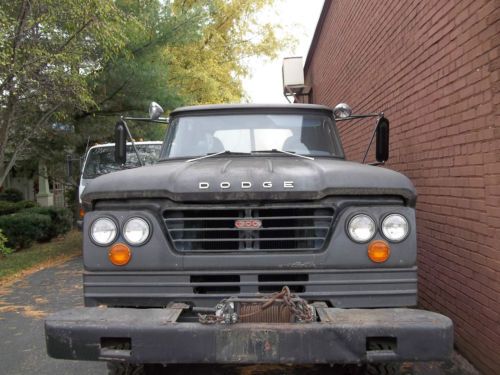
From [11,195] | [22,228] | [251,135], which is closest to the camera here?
[251,135]

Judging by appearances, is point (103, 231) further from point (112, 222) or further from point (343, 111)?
point (343, 111)

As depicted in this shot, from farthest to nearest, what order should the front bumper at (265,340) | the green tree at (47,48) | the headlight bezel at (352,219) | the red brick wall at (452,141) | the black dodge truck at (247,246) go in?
the green tree at (47,48)
the red brick wall at (452,141)
the headlight bezel at (352,219)
the black dodge truck at (247,246)
the front bumper at (265,340)

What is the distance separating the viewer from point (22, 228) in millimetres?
11938

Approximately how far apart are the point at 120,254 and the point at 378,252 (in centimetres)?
152

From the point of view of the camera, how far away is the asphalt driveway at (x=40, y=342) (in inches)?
165

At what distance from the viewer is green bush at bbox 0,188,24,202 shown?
70.3 ft

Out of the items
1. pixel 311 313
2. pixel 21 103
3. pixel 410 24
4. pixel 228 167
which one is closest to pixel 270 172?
pixel 228 167

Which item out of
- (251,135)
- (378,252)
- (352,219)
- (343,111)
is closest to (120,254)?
(352,219)

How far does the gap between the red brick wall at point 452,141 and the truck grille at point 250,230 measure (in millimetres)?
1331

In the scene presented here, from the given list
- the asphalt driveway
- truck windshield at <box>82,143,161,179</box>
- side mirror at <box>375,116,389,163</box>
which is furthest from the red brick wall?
truck windshield at <box>82,143,161,179</box>

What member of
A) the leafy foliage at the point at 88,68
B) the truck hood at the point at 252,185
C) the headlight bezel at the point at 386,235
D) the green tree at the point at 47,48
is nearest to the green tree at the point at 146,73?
the leafy foliage at the point at 88,68

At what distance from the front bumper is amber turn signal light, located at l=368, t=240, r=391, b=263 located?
1.29 feet

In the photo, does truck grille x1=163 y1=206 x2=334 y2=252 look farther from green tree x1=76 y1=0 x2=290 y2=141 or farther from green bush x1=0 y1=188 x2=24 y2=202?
green bush x1=0 y1=188 x2=24 y2=202

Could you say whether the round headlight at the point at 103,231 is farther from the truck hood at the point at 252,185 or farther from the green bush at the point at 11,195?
the green bush at the point at 11,195
